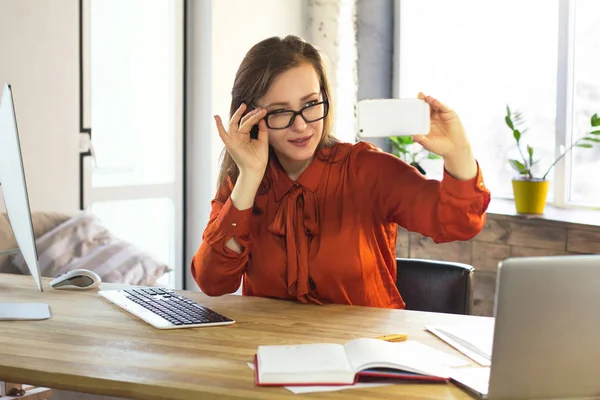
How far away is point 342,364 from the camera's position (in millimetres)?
1540

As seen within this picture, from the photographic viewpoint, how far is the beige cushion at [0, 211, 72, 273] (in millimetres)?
2945

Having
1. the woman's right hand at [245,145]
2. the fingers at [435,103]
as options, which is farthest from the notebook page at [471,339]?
the woman's right hand at [245,145]

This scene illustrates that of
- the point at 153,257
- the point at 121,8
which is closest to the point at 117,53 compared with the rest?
the point at 121,8

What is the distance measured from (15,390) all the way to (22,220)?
648 mm

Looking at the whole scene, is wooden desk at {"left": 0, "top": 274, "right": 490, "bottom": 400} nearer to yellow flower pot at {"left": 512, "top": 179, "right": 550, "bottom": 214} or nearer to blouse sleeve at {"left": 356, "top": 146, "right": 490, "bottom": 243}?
blouse sleeve at {"left": 356, "top": 146, "right": 490, "bottom": 243}

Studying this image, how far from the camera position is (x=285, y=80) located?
215 cm

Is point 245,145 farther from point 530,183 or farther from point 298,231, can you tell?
point 530,183

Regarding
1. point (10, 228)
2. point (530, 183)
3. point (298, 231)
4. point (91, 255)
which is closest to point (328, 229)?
point (298, 231)

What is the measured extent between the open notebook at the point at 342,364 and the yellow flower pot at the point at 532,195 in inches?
95.9

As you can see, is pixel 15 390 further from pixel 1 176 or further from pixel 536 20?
pixel 536 20

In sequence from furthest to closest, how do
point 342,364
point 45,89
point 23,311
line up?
1. point 45,89
2. point 23,311
3. point 342,364

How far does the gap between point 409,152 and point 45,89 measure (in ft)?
6.39

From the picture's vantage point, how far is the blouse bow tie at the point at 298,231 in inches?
84.9

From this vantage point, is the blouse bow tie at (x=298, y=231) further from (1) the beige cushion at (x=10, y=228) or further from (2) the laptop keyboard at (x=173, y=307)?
(1) the beige cushion at (x=10, y=228)
